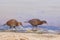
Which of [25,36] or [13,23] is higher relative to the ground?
[13,23]

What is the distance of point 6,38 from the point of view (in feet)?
5.27

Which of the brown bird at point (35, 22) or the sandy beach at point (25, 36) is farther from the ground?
the brown bird at point (35, 22)

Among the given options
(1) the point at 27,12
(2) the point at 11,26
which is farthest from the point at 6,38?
(1) the point at 27,12

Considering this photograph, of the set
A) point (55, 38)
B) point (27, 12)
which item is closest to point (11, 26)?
point (27, 12)

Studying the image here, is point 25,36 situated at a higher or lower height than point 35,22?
lower

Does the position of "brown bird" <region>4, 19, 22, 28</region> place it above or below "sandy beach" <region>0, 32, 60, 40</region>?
above

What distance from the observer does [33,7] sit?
63.5 inches

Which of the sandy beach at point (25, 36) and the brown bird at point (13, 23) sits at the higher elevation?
the brown bird at point (13, 23)

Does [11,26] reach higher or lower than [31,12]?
lower

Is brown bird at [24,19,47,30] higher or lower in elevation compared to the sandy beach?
higher

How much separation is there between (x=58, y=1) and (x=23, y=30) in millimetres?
446

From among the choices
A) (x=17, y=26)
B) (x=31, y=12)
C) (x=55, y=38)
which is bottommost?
(x=55, y=38)

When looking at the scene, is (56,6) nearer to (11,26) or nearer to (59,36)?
(59,36)

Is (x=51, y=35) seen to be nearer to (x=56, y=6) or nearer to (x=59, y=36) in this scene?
(x=59, y=36)
